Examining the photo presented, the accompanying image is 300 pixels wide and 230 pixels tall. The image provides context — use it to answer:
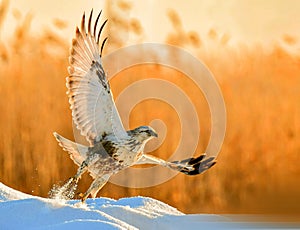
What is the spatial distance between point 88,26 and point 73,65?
0.38m

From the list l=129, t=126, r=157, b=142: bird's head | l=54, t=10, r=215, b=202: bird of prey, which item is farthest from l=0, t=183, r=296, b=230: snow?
l=129, t=126, r=157, b=142: bird's head

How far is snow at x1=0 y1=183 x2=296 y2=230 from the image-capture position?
4.81m

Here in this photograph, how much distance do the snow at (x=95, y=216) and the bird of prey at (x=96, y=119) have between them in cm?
37

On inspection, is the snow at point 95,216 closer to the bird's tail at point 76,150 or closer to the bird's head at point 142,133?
the bird's tail at point 76,150

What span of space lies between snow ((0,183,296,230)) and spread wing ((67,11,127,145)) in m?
0.71

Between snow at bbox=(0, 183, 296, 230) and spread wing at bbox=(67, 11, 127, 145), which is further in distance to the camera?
spread wing at bbox=(67, 11, 127, 145)

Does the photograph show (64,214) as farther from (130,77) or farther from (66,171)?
(130,77)

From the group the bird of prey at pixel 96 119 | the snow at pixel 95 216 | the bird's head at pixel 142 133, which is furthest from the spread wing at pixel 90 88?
the snow at pixel 95 216

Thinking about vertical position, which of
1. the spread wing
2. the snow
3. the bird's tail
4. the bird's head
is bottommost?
the snow

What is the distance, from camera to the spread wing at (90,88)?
5863mm

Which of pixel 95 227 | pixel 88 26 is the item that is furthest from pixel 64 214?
pixel 88 26

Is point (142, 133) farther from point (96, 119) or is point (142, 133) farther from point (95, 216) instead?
point (95, 216)

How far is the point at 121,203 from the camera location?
6238mm

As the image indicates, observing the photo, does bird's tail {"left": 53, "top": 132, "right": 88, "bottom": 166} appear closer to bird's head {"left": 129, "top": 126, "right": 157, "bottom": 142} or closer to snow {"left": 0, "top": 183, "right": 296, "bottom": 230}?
snow {"left": 0, "top": 183, "right": 296, "bottom": 230}
